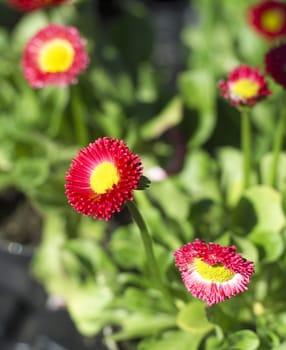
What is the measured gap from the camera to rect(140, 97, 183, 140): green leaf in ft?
4.86

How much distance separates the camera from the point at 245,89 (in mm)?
996

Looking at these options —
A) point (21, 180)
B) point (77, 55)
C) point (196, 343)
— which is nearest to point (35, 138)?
point (21, 180)

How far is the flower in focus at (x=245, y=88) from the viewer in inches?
39.0

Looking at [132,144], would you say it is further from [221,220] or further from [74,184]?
[74,184]

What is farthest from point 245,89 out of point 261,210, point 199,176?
point 199,176

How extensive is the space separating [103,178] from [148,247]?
5.7 inches

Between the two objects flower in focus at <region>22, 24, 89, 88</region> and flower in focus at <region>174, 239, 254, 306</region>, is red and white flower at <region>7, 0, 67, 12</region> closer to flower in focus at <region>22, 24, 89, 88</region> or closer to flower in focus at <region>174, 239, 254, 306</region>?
flower in focus at <region>22, 24, 89, 88</region>

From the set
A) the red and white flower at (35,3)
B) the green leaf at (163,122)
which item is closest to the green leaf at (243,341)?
the green leaf at (163,122)

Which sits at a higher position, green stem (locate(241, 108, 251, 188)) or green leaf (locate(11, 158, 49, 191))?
green stem (locate(241, 108, 251, 188))

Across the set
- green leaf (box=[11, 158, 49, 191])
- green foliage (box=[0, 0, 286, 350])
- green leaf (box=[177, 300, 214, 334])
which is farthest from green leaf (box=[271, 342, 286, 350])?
green leaf (box=[11, 158, 49, 191])

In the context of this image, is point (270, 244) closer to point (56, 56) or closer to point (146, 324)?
point (146, 324)

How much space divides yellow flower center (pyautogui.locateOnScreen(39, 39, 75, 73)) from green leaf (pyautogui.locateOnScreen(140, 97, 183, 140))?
12.9 inches

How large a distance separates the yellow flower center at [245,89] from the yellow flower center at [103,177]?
30cm

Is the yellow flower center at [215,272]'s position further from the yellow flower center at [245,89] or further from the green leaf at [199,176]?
the green leaf at [199,176]
